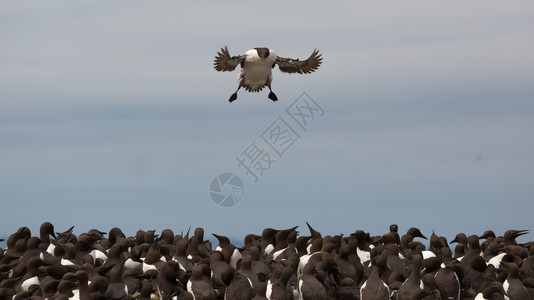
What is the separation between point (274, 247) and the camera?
24672mm

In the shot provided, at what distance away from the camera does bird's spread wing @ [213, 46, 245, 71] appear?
92.1ft

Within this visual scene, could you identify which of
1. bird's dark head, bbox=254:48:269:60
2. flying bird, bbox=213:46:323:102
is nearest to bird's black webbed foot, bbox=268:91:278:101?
flying bird, bbox=213:46:323:102

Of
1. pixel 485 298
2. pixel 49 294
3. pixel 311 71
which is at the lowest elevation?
pixel 49 294

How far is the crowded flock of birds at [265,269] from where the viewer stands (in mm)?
19047

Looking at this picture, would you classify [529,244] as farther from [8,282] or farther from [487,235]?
[8,282]

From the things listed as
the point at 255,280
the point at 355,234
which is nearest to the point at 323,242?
the point at 355,234

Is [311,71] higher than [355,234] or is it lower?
higher

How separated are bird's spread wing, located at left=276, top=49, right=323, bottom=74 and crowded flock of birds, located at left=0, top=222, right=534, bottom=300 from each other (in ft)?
23.1

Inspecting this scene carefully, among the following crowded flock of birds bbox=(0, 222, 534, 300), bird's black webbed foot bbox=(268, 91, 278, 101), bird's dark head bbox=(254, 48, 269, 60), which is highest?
bird's dark head bbox=(254, 48, 269, 60)

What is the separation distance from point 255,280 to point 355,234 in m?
4.64

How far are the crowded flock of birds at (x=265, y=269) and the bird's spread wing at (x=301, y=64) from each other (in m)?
7.05

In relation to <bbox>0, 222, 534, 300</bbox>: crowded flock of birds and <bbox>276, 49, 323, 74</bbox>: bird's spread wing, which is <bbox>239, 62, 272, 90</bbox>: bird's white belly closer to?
<bbox>276, 49, 323, 74</bbox>: bird's spread wing

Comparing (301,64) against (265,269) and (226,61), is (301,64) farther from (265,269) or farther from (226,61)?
(265,269)

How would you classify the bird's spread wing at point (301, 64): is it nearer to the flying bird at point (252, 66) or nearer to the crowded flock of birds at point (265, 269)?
the flying bird at point (252, 66)
